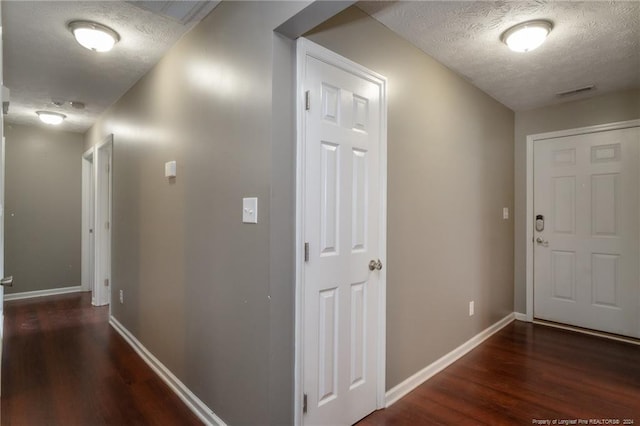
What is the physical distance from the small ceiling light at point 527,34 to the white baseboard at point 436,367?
2.33 meters

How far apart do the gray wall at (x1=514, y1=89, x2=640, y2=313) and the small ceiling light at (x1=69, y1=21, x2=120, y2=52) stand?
13.3 ft

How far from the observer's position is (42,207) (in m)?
4.82

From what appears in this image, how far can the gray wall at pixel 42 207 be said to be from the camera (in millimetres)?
4605

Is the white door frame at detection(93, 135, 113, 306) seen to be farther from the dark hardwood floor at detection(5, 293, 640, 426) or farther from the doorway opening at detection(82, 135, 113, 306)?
the dark hardwood floor at detection(5, 293, 640, 426)

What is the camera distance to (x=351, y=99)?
6.40ft

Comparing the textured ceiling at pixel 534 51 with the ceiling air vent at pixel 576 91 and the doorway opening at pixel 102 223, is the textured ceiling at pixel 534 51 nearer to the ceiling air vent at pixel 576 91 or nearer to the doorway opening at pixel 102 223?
the ceiling air vent at pixel 576 91

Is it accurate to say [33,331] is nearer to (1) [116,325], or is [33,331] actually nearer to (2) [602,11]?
(1) [116,325]

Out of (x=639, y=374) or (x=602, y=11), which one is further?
(x=639, y=374)

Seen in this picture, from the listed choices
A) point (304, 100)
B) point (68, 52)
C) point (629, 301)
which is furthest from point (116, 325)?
point (629, 301)

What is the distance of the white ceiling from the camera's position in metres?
2.00

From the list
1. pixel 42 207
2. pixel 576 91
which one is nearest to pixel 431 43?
pixel 576 91

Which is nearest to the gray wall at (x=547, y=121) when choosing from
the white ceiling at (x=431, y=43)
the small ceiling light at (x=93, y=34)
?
the white ceiling at (x=431, y=43)

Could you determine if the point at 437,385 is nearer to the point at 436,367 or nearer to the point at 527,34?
the point at 436,367

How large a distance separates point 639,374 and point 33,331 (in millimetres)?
5399
